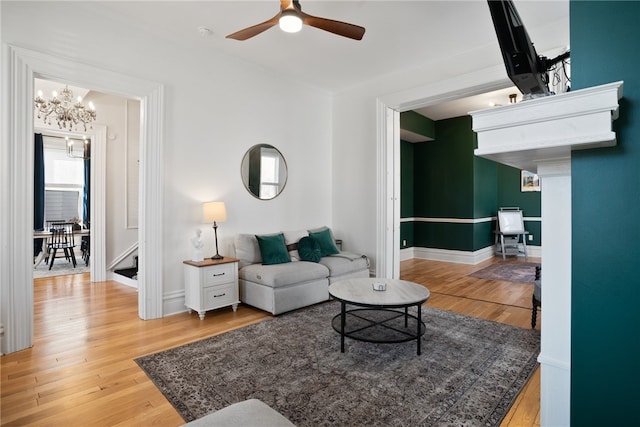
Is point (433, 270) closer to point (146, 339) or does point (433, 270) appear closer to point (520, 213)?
point (520, 213)

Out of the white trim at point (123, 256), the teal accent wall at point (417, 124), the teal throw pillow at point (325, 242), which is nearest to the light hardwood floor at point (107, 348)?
the white trim at point (123, 256)

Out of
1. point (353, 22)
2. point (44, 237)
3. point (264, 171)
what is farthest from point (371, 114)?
point (44, 237)

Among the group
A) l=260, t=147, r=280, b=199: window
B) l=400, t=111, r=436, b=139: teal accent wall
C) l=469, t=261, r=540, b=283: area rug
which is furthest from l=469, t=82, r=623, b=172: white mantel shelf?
l=400, t=111, r=436, b=139: teal accent wall

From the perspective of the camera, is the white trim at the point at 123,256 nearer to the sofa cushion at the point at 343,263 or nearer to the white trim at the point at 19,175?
the white trim at the point at 19,175

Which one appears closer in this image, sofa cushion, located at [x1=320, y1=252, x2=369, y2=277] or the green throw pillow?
the green throw pillow

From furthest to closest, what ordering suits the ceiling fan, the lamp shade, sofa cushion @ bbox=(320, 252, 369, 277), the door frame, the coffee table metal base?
the door frame, sofa cushion @ bbox=(320, 252, 369, 277), the lamp shade, the coffee table metal base, the ceiling fan

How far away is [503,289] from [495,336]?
206 centimetres

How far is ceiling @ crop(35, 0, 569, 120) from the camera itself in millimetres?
3152

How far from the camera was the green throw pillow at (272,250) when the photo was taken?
4086 mm

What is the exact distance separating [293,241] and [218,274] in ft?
4.10

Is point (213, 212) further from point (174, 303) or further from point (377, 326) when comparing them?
point (377, 326)

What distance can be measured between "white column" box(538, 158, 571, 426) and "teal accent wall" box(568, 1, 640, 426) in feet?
0.40

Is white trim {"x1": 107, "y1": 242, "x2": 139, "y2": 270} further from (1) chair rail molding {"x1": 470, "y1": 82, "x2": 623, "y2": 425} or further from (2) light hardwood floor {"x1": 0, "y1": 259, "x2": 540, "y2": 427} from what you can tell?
(1) chair rail molding {"x1": 470, "y1": 82, "x2": 623, "y2": 425}

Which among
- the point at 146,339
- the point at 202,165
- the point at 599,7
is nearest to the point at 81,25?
the point at 202,165
